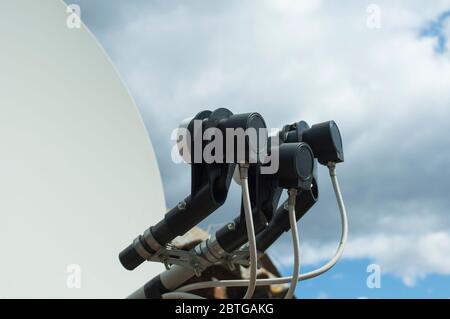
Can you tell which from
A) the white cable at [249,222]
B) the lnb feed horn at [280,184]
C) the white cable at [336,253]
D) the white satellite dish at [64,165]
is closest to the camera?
the white cable at [249,222]

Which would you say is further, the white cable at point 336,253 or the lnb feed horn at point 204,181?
the white cable at point 336,253

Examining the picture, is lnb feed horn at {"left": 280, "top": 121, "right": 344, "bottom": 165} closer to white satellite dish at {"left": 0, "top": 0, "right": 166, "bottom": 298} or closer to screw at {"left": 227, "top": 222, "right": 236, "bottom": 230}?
screw at {"left": 227, "top": 222, "right": 236, "bottom": 230}

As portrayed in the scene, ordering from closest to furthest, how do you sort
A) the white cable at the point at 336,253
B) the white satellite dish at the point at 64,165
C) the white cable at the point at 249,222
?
the white cable at the point at 249,222
the white cable at the point at 336,253
the white satellite dish at the point at 64,165

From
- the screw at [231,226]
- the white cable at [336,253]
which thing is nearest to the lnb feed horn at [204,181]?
→ the screw at [231,226]

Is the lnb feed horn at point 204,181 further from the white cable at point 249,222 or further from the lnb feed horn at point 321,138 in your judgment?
the lnb feed horn at point 321,138

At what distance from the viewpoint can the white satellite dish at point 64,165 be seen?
3742 mm

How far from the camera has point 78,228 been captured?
4.20 m

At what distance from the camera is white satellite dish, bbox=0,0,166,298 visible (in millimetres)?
3742

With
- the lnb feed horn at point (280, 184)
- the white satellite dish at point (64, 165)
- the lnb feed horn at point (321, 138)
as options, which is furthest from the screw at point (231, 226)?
the white satellite dish at point (64, 165)

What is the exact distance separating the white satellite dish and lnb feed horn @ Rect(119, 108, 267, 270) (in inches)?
45.4

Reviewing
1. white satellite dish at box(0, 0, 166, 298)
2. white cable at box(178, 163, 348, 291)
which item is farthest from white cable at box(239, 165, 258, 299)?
white satellite dish at box(0, 0, 166, 298)

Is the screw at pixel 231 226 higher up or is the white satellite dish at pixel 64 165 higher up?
the white satellite dish at pixel 64 165

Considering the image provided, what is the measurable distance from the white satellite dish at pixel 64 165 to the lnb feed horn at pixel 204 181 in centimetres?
115

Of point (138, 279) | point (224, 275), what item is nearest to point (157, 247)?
point (138, 279)
